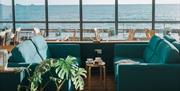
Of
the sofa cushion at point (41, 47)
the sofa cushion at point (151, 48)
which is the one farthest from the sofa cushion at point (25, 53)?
the sofa cushion at point (151, 48)

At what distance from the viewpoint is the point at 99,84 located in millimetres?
6691

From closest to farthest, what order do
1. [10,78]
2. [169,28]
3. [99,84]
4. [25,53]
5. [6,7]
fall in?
[10,78] → [25,53] → [99,84] → [169,28] → [6,7]

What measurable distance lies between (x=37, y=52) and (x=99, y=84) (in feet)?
3.97

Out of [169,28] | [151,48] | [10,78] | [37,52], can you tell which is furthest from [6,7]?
[10,78]

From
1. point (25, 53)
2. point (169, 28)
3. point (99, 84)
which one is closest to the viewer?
point (25, 53)

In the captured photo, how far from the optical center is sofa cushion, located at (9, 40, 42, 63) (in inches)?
211

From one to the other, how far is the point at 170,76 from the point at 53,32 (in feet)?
16.2

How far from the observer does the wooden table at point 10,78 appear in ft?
15.4

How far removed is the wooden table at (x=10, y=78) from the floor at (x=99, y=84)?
1788 mm

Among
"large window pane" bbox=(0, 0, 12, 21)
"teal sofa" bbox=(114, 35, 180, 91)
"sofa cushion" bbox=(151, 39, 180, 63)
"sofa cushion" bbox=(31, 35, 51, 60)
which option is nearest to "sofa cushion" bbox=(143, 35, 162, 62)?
"sofa cushion" bbox=(151, 39, 180, 63)

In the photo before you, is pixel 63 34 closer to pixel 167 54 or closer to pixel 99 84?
pixel 99 84

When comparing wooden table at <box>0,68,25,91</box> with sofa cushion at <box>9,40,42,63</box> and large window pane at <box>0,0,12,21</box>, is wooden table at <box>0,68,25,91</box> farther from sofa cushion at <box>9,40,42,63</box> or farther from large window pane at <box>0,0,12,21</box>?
large window pane at <box>0,0,12,21</box>

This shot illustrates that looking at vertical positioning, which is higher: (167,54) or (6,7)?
(6,7)

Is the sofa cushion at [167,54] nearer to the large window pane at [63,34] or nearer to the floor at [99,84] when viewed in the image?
the floor at [99,84]
